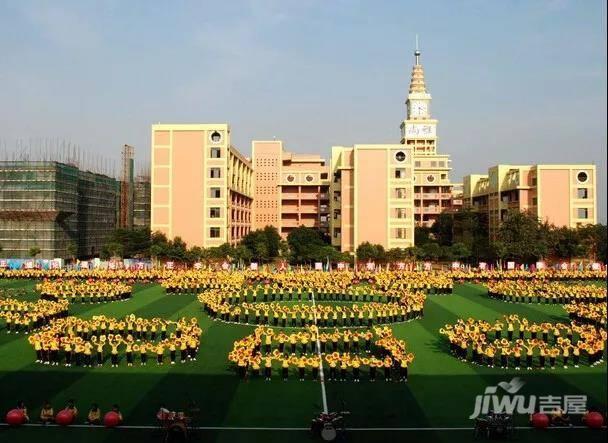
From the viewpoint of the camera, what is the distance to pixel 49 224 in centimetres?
4225

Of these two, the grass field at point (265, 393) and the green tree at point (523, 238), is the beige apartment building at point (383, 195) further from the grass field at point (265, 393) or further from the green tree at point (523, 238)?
the grass field at point (265, 393)

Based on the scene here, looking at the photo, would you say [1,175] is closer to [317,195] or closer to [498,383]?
[317,195]

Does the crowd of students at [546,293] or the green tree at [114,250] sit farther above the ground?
the green tree at [114,250]

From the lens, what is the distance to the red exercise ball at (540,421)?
9.62m

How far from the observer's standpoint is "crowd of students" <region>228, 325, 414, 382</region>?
41.3ft

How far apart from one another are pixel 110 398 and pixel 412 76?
60143mm

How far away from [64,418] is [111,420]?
89cm

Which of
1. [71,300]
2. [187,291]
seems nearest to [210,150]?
[187,291]

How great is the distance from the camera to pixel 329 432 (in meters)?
9.13

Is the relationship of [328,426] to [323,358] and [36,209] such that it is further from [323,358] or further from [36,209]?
[36,209]

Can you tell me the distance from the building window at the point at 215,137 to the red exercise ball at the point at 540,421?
3476 centimetres

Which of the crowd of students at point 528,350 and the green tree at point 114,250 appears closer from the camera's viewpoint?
the crowd of students at point 528,350

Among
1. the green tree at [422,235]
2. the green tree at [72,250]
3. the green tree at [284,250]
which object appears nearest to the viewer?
the green tree at [284,250]

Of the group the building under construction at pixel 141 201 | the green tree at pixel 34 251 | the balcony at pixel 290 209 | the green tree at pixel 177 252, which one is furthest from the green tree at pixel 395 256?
the building under construction at pixel 141 201
